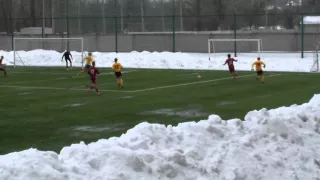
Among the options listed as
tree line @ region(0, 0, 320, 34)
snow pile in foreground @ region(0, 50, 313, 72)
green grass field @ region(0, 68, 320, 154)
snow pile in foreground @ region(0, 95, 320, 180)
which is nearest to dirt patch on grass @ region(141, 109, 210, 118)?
green grass field @ region(0, 68, 320, 154)

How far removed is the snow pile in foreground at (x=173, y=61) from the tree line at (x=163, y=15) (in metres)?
8.01

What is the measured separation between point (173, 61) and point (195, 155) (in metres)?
33.9

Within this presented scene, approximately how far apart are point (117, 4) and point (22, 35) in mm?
10797

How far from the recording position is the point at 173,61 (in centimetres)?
4334

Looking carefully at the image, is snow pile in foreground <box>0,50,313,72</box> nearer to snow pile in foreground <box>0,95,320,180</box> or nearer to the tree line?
the tree line

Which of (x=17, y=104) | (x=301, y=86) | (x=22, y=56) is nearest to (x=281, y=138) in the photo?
(x=17, y=104)

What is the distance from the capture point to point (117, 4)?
213 ft

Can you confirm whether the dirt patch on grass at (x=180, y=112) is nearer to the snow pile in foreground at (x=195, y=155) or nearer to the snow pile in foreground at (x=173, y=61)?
the snow pile in foreground at (x=195, y=155)

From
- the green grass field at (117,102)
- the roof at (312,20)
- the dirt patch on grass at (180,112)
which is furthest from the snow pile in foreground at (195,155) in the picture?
the roof at (312,20)

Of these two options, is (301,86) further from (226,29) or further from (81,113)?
(226,29)

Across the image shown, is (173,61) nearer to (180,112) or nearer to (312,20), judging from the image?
(312,20)

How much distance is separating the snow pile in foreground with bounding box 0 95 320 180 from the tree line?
4482 centimetres

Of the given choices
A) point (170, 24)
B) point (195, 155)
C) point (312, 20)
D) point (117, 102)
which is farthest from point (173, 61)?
point (195, 155)

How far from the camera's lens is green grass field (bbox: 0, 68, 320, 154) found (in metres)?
14.6
